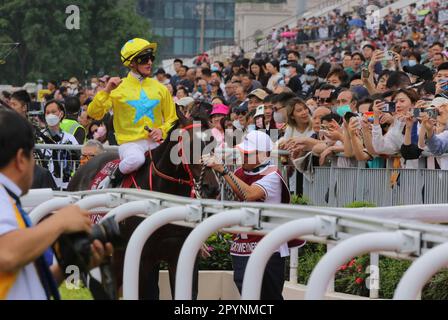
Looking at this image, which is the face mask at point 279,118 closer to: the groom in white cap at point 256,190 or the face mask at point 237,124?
the face mask at point 237,124

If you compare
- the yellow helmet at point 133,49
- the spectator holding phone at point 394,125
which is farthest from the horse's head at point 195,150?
the spectator holding phone at point 394,125

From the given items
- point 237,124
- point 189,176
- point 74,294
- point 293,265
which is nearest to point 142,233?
point 74,294

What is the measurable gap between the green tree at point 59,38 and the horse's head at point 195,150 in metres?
35.7

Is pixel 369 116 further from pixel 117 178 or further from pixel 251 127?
pixel 117 178

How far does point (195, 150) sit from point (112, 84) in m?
1.53

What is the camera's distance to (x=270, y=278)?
750cm

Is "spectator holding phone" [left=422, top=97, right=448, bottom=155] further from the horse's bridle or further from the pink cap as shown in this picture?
the pink cap

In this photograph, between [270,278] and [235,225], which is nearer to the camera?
[235,225]

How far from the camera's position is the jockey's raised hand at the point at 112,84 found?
9.34 m

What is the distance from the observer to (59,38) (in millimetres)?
47125

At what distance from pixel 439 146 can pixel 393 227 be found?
18.3 feet
